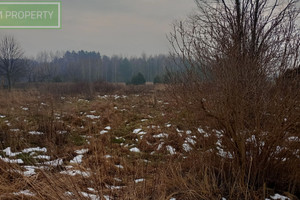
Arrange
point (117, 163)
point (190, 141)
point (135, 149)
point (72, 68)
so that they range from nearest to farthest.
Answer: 1. point (190, 141)
2. point (117, 163)
3. point (135, 149)
4. point (72, 68)

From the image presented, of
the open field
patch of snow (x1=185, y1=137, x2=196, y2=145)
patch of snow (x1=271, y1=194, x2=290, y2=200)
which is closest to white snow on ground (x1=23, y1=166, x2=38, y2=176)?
the open field

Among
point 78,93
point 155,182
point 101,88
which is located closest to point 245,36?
point 155,182

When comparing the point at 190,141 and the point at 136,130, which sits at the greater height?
the point at 190,141

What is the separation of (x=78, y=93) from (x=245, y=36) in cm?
1664

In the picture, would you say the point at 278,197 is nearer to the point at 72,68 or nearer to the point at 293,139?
the point at 293,139

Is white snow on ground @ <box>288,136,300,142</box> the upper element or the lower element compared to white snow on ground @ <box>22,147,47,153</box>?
upper

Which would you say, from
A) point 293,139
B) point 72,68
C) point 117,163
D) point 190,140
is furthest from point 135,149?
point 72,68

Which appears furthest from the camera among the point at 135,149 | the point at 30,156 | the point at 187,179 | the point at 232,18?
the point at 135,149

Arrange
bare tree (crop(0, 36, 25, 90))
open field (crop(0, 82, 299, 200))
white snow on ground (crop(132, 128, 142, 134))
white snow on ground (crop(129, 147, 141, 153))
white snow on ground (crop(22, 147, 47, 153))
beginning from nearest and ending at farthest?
open field (crop(0, 82, 299, 200))
white snow on ground (crop(22, 147, 47, 153))
white snow on ground (crop(129, 147, 141, 153))
white snow on ground (crop(132, 128, 142, 134))
bare tree (crop(0, 36, 25, 90))

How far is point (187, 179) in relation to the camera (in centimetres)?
281

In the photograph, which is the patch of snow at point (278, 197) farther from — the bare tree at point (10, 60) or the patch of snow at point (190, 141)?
the bare tree at point (10, 60)

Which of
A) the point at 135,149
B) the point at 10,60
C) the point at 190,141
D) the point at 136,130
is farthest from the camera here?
the point at 10,60

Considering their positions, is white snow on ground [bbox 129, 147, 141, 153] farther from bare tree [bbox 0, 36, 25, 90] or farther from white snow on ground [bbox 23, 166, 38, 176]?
bare tree [bbox 0, 36, 25, 90]

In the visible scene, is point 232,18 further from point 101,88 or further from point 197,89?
point 101,88
